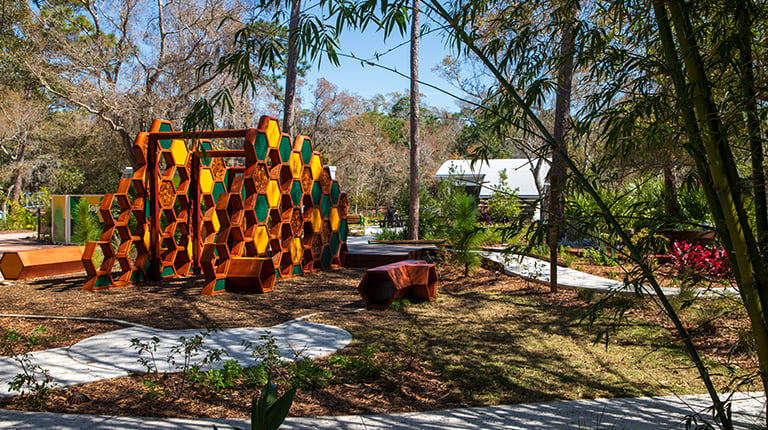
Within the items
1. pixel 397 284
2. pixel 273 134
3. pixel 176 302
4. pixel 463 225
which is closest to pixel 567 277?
pixel 463 225

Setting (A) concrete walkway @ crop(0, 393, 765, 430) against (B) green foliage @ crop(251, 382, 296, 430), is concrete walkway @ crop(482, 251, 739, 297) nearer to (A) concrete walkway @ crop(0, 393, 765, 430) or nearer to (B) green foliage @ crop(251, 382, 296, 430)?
(A) concrete walkway @ crop(0, 393, 765, 430)

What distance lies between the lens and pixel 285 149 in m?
9.79

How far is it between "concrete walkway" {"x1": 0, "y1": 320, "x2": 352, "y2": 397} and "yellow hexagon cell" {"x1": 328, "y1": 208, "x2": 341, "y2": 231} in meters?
4.99

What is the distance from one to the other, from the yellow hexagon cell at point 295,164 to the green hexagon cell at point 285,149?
0.35 ft

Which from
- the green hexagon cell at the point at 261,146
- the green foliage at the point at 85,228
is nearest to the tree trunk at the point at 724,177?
the green hexagon cell at the point at 261,146

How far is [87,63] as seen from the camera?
54.9 ft

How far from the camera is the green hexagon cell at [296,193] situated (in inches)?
396

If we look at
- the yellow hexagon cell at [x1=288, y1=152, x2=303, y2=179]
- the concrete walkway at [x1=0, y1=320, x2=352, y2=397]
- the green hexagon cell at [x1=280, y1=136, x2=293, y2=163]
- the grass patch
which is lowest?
the concrete walkway at [x1=0, y1=320, x2=352, y2=397]

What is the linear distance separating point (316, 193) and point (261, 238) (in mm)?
2168

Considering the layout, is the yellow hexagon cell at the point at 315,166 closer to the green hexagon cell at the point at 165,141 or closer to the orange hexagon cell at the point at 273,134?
the orange hexagon cell at the point at 273,134

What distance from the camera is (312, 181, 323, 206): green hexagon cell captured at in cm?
1075

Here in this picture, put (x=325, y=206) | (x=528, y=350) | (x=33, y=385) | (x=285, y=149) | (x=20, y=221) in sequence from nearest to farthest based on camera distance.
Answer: (x=33, y=385) < (x=528, y=350) < (x=285, y=149) < (x=325, y=206) < (x=20, y=221)

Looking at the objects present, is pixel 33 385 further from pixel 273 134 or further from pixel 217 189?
pixel 217 189

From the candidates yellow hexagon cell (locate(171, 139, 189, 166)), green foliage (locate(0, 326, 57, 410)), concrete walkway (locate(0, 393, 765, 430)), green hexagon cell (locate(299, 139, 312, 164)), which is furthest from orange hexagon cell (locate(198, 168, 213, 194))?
concrete walkway (locate(0, 393, 765, 430))
